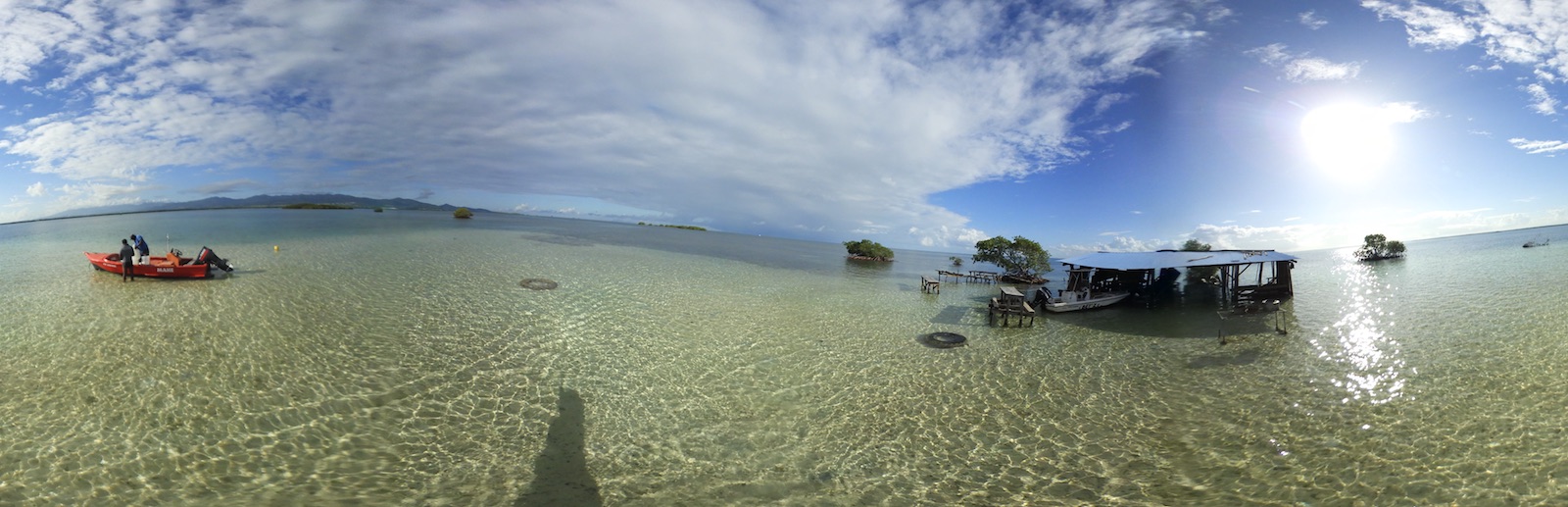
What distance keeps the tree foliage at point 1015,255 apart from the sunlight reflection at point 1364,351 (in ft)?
73.0

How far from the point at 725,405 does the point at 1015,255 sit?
46481mm

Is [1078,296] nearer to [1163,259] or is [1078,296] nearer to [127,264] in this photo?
[1163,259]

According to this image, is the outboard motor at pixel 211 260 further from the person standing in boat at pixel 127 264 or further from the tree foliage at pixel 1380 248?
the tree foliage at pixel 1380 248

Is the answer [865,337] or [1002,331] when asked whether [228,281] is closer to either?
[865,337]

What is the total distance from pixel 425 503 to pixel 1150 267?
3186cm

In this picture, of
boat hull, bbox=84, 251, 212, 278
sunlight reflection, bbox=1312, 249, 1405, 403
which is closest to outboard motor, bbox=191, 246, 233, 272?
boat hull, bbox=84, 251, 212, 278

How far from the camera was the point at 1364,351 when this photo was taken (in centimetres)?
1691

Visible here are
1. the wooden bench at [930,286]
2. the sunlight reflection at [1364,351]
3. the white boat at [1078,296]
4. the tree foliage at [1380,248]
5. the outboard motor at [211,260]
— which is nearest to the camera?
the sunlight reflection at [1364,351]

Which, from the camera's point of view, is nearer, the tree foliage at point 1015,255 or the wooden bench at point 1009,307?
the wooden bench at point 1009,307

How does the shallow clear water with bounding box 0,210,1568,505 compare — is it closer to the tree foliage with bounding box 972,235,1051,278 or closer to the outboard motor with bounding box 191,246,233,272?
the outboard motor with bounding box 191,246,233,272

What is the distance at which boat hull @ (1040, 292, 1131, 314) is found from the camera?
26000 millimetres

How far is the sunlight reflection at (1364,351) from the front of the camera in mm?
13078

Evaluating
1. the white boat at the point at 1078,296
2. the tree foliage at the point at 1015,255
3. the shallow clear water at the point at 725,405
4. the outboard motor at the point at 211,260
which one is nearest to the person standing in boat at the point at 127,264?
the shallow clear water at the point at 725,405

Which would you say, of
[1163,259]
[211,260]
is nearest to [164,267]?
[211,260]
